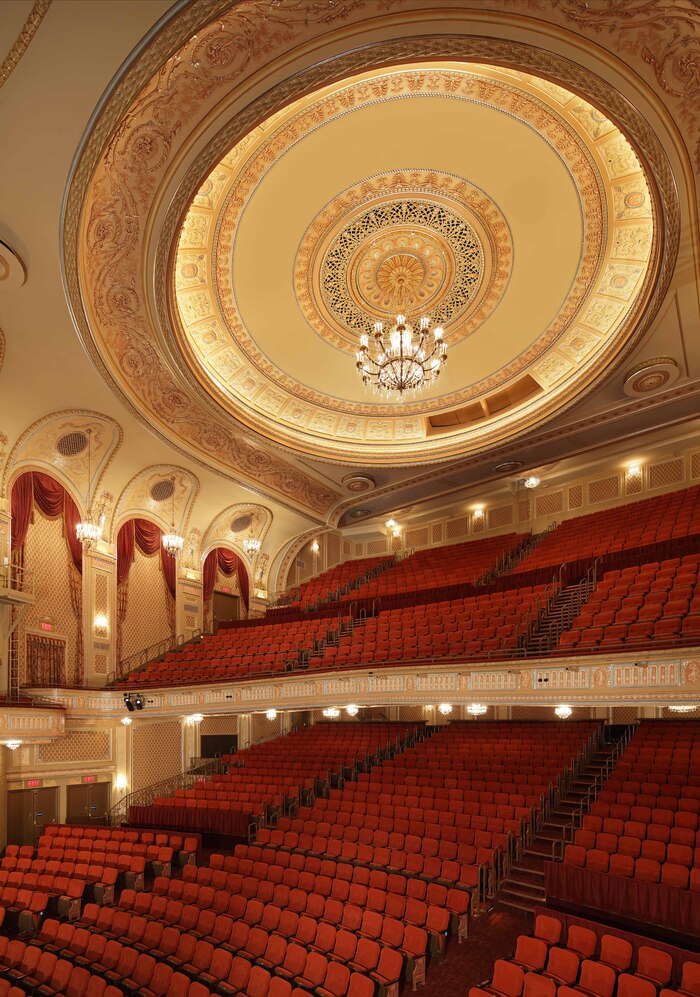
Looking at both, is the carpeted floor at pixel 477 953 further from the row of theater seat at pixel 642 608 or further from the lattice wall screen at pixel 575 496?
the lattice wall screen at pixel 575 496

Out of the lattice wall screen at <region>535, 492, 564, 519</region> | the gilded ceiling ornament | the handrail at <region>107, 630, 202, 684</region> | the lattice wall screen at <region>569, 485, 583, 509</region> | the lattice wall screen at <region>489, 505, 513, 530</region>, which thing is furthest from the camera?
the lattice wall screen at <region>489, 505, 513, 530</region>

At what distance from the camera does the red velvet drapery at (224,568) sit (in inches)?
672

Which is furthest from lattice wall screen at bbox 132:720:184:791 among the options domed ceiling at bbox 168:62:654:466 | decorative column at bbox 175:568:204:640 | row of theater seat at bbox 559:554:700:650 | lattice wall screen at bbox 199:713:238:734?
row of theater seat at bbox 559:554:700:650

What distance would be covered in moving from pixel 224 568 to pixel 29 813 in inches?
297

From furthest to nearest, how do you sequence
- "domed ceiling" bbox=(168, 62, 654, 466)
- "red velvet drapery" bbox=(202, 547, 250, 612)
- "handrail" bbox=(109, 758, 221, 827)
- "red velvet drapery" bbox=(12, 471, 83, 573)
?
1. "red velvet drapery" bbox=(202, 547, 250, 612)
2. "handrail" bbox=(109, 758, 221, 827)
3. "red velvet drapery" bbox=(12, 471, 83, 573)
4. "domed ceiling" bbox=(168, 62, 654, 466)

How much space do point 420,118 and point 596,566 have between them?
25.5ft

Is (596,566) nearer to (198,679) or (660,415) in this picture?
(660,415)

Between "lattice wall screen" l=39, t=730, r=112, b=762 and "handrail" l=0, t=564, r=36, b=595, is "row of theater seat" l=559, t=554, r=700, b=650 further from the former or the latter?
"lattice wall screen" l=39, t=730, r=112, b=762

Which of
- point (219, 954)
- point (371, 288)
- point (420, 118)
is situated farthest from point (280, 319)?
point (219, 954)

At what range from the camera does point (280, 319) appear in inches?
467

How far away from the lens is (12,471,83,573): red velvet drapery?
12.1 metres

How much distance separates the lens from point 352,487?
16.0 metres

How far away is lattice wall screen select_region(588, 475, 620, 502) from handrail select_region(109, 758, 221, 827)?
10.6 metres

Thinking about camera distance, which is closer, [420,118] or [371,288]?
[420,118]
